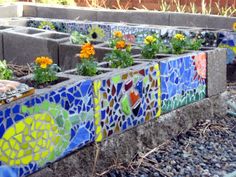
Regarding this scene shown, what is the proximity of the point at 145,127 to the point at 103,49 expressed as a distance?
1.30m

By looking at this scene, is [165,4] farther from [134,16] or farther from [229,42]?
[229,42]

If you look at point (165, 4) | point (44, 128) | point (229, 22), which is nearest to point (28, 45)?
point (229, 22)

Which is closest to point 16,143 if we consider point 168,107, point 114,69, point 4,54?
point 114,69

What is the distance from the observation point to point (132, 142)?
469cm

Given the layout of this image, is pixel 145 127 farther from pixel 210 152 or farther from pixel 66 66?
pixel 66 66

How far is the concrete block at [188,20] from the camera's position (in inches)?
362

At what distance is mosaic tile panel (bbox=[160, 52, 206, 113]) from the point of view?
16.6 ft

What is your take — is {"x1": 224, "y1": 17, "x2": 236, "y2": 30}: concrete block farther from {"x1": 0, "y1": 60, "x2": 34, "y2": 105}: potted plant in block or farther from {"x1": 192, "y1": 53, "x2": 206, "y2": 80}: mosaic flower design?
{"x1": 0, "y1": 60, "x2": 34, "y2": 105}: potted plant in block

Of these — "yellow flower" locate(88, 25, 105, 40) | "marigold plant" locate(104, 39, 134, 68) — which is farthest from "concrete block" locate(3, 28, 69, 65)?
"marigold plant" locate(104, 39, 134, 68)

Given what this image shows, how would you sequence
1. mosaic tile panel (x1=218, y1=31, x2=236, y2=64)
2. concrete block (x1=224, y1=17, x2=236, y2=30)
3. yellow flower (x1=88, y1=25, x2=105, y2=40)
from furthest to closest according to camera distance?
1. concrete block (x1=224, y1=17, x2=236, y2=30)
2. yellow flower (x1=88, y1=25, x2=105, y2=40)
3. mosaic tile panel (x1=218, y1=31, x2=236, y2=64)

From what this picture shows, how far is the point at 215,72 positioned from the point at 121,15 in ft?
15.4

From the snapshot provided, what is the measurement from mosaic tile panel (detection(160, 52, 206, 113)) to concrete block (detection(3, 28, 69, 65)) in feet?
5.95

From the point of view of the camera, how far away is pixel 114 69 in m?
4.79

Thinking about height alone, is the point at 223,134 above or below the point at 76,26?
below
